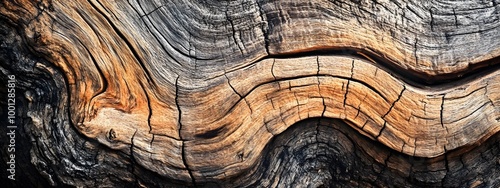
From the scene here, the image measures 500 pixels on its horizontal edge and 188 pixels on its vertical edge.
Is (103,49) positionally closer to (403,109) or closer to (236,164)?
(236,164)

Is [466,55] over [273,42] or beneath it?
beneath

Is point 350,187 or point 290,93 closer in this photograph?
point 290,93

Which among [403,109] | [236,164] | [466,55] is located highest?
[466,55]

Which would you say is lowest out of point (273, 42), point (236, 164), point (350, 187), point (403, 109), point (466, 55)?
point (350, 187)

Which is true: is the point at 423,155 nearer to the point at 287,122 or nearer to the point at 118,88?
the point at 287,122

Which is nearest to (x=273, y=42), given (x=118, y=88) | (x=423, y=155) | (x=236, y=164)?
(x=236, y=164)

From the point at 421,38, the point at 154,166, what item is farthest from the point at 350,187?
the point at 154,166
